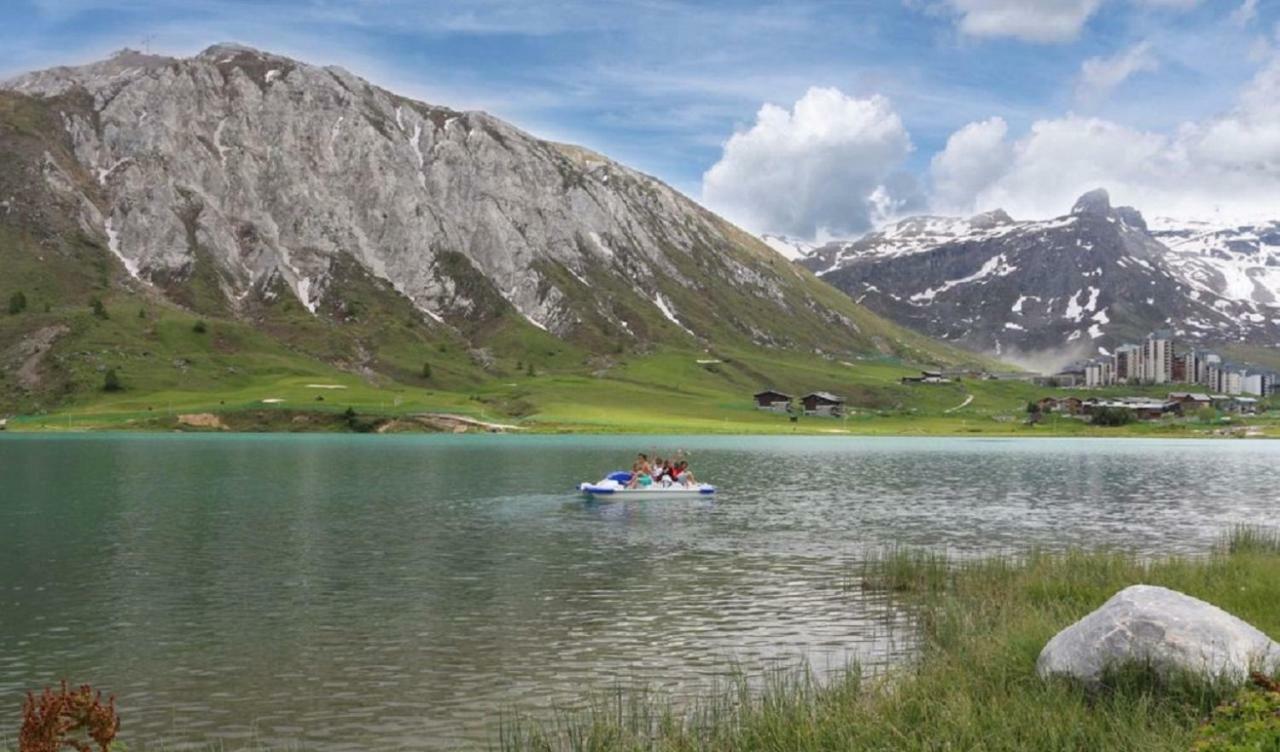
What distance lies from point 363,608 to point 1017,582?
81.7ft

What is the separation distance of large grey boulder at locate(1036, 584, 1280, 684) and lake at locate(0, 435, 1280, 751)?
29.6ft

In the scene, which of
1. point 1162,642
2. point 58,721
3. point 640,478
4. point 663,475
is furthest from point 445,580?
point 663,475

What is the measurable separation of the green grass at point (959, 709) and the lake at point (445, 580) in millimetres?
2571

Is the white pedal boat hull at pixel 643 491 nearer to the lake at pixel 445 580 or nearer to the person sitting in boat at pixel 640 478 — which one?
the person sitting in boat at pixel 640 478

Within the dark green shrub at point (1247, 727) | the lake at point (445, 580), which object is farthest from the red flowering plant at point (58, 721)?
the dark green shrub at point (1247, 727)

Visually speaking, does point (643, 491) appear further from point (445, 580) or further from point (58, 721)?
point (58, 721)

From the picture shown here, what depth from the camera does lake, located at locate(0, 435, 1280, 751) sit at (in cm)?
2975

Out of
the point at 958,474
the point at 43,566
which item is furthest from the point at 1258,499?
the point at 43,566

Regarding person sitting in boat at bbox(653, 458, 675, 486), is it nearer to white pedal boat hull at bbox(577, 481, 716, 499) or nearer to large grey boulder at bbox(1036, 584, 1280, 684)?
white pedal boat hull at bbox(577, 481, 716, 499)

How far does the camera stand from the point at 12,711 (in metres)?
27.2

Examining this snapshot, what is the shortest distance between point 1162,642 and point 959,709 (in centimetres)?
491

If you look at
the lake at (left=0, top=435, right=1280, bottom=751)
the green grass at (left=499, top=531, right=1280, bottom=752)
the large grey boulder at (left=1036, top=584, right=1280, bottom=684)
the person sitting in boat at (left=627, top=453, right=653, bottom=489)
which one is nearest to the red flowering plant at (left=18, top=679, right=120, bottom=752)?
the green grass at (left=499, top=531, right=1280, bottom=752)

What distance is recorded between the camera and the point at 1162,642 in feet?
75.5

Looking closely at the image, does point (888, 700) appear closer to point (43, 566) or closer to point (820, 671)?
point (820, 671)
